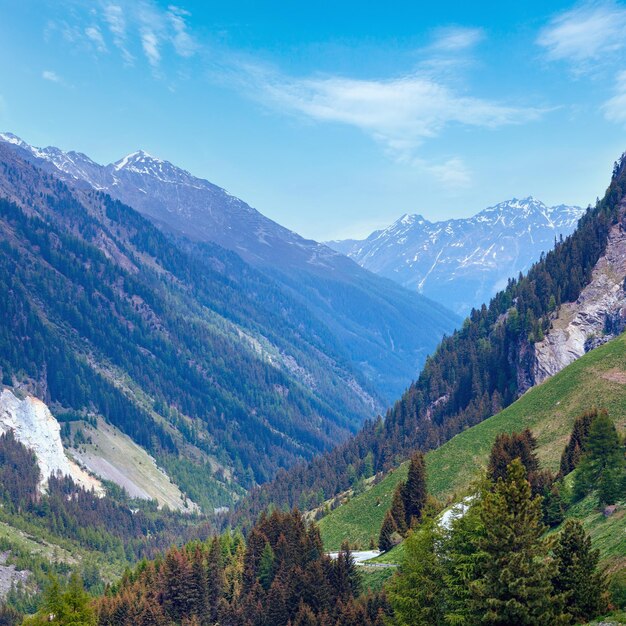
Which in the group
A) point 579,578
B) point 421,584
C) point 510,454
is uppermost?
point 510,454

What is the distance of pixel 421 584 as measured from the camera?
64500 millimetres

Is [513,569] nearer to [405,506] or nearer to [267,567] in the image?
[267,567]

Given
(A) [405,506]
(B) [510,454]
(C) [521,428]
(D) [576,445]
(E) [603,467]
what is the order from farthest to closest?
1. (C) [521,428]
2. (A) [405,506]
3. (D) [576,445]
4. (B) [510,454]
5. (E) [603,467]

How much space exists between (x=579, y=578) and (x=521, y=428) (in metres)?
81.2

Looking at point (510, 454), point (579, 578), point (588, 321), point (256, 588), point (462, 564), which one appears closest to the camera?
point (579, 578)

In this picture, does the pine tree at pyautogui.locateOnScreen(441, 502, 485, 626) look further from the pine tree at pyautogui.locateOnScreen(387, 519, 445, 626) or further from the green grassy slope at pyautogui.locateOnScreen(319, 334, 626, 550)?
the green grassy slope at pyautogui.locateOnScreen(319, 334, 626, 550)

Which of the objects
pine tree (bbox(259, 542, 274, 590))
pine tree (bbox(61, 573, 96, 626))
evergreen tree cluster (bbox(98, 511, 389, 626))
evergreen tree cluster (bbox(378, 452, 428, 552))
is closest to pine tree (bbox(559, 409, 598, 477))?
evergreen tree cluster (bbox(378, 452, 428, 552))

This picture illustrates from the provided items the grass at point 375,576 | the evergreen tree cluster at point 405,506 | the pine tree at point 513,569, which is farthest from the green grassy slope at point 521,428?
the pine tree at point 513,569

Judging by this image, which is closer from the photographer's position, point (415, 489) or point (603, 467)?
point (603, 467)

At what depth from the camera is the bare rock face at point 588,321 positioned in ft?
581

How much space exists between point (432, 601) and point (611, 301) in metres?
134

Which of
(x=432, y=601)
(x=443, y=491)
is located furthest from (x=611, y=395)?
(x=432, y=601)

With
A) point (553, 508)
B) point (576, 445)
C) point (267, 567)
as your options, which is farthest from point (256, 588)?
point (576, 445)

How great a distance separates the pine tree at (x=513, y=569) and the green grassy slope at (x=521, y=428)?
216ft
